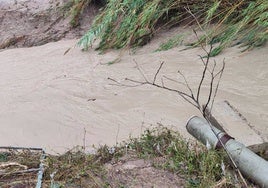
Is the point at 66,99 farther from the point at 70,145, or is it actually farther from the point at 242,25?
the point at 242,25

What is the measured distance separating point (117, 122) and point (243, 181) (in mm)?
1439

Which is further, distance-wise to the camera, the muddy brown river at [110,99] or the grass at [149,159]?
the muddy brown river at [110,99]

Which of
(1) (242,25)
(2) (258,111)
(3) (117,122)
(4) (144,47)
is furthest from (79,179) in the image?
(4) (144,47)

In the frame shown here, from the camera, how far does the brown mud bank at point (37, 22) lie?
22.2ft

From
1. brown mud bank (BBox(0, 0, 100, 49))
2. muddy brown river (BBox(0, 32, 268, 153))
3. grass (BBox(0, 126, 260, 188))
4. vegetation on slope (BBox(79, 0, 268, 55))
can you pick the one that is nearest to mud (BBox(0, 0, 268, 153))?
muddy brown river (BBox(0, 32, 268, 153))

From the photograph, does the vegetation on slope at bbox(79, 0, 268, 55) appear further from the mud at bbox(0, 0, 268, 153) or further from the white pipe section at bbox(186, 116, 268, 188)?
the white pipe section at bbox(186, 116, 268, 188)

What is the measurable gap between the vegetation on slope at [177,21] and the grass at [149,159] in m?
2.16

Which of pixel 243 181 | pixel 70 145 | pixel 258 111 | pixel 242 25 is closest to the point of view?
pixel 243 181

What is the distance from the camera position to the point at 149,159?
2695mm

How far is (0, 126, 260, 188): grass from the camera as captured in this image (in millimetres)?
2414

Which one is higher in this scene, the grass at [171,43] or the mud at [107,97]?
the grass at [171,43]

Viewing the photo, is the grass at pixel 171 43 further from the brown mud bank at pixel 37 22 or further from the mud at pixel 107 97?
the brown mud bank at pixel 37 22

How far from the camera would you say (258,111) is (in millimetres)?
3578

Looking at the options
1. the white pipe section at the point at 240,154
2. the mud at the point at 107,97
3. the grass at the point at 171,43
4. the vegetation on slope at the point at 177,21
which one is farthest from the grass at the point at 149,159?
the grass at the point at 171,43
